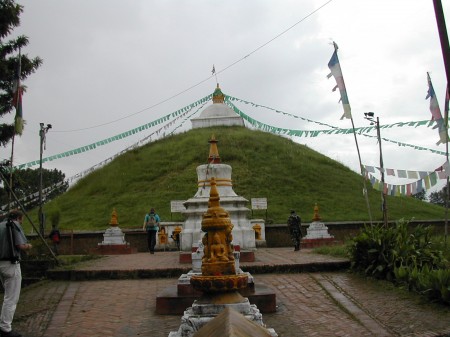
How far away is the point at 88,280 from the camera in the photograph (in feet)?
37.0

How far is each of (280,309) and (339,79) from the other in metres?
6.84

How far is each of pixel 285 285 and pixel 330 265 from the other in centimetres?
184

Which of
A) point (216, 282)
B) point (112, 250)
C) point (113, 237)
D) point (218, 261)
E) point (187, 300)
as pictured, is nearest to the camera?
point (216, 282)

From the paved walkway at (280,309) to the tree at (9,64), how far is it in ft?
11.8

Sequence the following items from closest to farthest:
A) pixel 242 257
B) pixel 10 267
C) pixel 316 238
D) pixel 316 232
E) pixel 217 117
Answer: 1. pixel 10 267
2. pixel 242 257
3. pixel 316 238
4. pixel 316 232
5. pixel 217 117

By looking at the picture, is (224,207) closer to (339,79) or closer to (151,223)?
(151,223)

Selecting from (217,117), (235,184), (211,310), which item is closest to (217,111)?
(217,117)

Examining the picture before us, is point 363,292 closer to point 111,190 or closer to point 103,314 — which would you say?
point 103,314

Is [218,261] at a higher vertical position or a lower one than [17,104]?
lower

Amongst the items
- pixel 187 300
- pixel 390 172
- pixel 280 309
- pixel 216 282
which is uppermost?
pixel 390 172

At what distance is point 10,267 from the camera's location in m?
7.02

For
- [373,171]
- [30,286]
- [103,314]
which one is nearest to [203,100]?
[373,171]

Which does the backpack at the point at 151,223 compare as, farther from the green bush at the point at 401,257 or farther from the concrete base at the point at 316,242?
the green bush at the point at 401,257

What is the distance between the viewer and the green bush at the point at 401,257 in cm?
869
